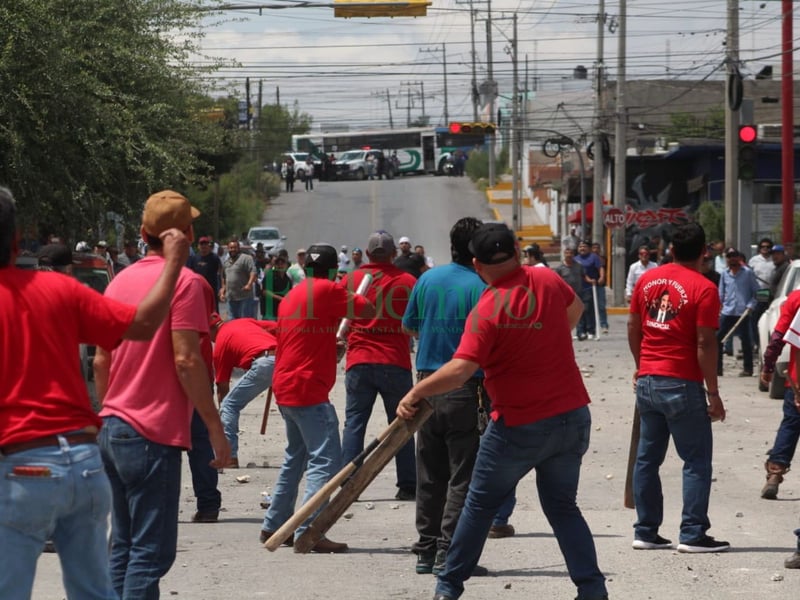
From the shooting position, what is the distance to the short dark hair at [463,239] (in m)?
7.48

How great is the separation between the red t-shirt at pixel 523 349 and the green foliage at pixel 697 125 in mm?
53024

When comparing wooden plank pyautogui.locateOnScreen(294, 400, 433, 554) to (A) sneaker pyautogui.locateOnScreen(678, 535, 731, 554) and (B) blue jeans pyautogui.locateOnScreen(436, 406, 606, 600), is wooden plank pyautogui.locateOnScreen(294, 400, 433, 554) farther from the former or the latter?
(A) sneaker pyautogui.locateOnScreen(678, 535, 731, 554)

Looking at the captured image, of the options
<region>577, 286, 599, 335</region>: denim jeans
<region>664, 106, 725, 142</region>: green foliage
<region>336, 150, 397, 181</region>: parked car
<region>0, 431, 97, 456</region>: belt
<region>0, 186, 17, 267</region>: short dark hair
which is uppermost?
<region>664, 106, 725, 142</region>: green foliage

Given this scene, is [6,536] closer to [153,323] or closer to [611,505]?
[153,323]

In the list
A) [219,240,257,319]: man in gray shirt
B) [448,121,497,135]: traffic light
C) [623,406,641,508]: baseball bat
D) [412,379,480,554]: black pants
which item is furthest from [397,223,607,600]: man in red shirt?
[448,121,497,135]: traffic light

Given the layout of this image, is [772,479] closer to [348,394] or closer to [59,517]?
[348,394]

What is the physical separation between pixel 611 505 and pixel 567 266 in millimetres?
14437

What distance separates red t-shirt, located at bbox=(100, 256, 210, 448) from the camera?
5199 millimetres

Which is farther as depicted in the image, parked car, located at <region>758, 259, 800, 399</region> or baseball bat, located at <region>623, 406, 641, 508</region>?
parked car, located at <region>758, 259, 800, 399</region>

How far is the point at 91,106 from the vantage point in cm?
1947

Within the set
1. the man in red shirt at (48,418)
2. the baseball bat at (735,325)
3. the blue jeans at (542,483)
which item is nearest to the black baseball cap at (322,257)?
the blue jeans at (542,483)

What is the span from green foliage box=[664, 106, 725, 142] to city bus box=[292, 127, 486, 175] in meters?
23.6

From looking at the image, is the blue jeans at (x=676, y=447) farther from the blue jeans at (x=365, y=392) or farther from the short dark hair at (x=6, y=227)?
the short dark hair at (x=6, y=227)

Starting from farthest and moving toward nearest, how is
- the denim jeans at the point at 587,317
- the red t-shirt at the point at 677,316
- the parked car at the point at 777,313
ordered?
the denim jeans at the point at 587,317 < the parked car at the point at 777,313 < the red t-shirt at the point at 677,316
